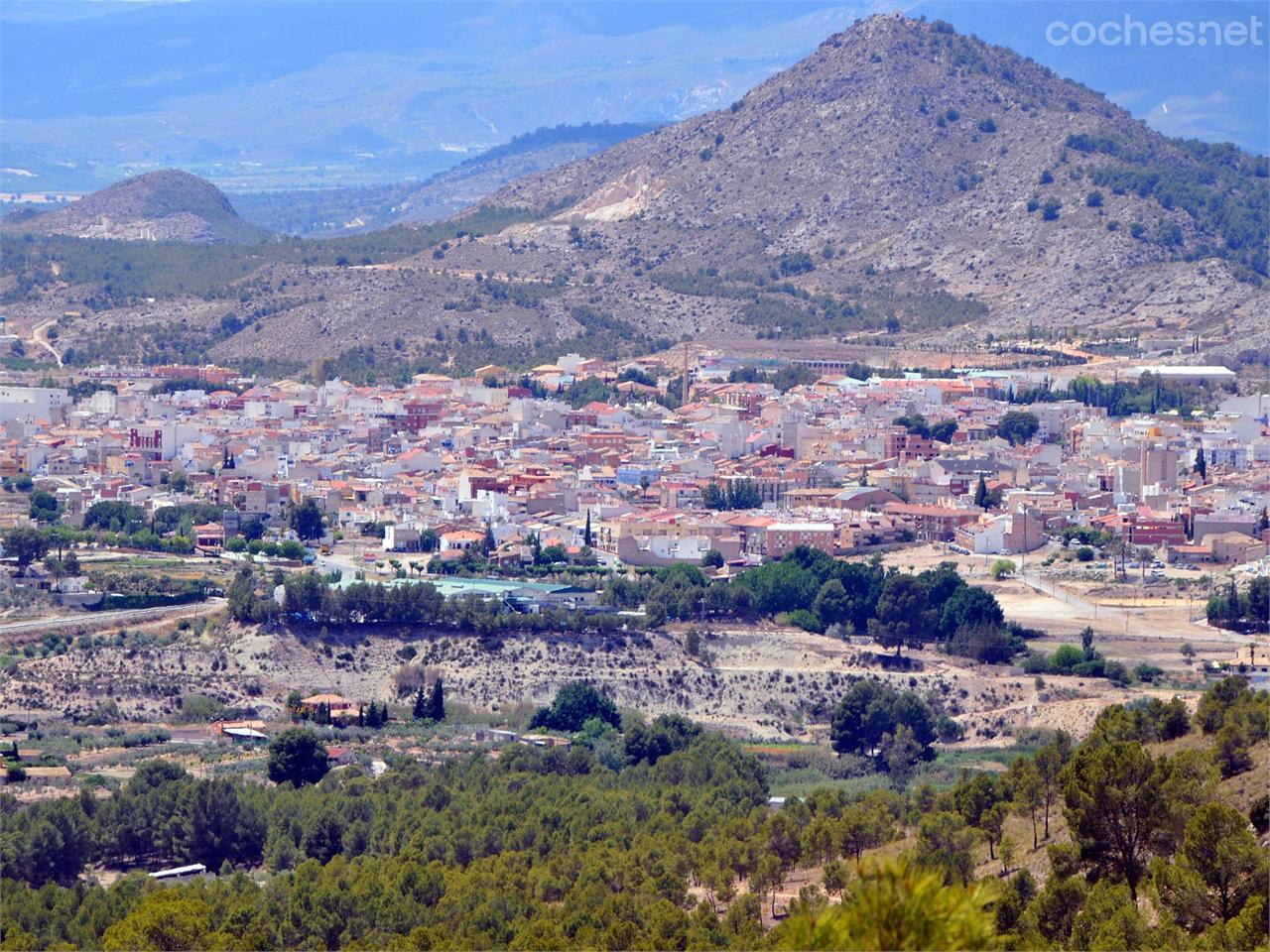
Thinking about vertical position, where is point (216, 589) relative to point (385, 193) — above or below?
below

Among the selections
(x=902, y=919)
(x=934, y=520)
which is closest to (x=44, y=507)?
(x=934, y=520)

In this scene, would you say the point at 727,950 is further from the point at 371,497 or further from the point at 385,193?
the point at 385,193

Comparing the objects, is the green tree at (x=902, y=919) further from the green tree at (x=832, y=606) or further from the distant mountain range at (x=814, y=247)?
the distant mountain range at (x=814, y=247)

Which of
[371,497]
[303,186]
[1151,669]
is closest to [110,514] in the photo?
[371,497]

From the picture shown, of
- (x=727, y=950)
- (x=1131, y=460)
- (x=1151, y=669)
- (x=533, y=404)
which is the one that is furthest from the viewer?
(x=533, y=404)

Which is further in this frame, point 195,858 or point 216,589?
point 216,589

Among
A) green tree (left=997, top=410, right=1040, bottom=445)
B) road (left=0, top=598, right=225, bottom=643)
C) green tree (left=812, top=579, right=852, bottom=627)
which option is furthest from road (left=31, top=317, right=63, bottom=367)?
green tree (left=812, top=579, right=852, bottom=627)
